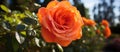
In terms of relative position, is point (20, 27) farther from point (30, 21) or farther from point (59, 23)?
point (59, 23)

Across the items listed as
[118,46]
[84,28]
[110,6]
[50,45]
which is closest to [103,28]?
[84,28]

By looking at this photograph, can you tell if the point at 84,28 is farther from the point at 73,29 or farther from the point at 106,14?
the point at 106,14

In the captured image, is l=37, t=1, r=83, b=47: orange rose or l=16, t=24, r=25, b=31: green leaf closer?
l=37, t=1, r=83, b=47: orange rose

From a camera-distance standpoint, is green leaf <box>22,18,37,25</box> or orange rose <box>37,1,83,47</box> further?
green leaf <box>22,18,37,25</box>

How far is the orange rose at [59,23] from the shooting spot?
1.45 metres

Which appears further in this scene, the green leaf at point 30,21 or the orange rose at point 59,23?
the green leaf at point 30,21

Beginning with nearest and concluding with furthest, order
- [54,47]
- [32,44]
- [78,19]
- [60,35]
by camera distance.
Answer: [60,35] < [78,19] < [32,44] < [54,47]

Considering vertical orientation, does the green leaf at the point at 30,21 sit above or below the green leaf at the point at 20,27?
above

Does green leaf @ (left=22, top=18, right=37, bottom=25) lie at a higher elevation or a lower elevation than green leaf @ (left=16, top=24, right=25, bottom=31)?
higher

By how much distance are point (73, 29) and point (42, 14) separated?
0.14m

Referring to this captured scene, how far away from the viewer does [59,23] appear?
1471 mm

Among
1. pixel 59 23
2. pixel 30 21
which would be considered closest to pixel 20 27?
pixel 30 21

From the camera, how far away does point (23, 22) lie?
1636 millimetres

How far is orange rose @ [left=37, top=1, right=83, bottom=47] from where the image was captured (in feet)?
4.74
